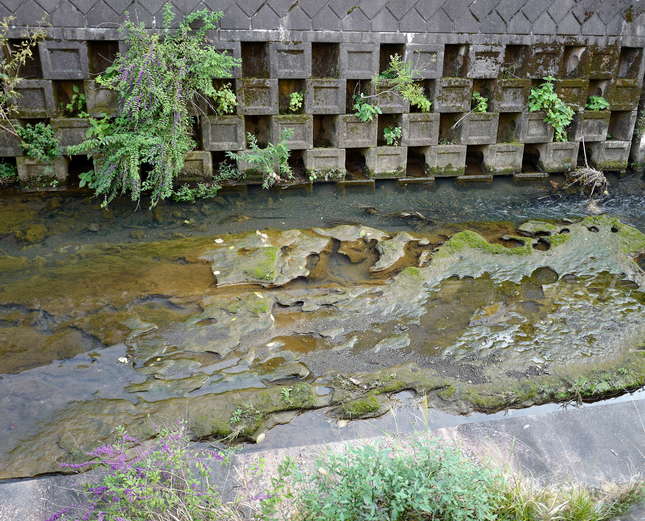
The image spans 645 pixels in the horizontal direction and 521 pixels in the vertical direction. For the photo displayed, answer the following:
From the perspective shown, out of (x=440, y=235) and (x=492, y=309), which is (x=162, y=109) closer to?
(x=440, y=235)

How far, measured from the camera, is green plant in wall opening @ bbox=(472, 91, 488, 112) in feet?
25.9

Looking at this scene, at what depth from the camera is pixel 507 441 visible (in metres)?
3.36

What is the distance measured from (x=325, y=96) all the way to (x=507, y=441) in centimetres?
528

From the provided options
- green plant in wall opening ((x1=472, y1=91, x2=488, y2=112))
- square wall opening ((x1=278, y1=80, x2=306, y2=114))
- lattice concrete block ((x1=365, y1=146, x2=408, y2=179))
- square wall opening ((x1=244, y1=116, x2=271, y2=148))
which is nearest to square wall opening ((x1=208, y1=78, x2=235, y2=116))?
square wall opening ((x1=244, y1=116, x2=271, y2=148))

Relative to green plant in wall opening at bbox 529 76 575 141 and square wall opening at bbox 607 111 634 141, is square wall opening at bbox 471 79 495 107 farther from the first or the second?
square wall opening at bbox 607 111 634 141

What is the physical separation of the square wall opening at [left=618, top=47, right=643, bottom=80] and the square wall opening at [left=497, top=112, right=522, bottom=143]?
166cm

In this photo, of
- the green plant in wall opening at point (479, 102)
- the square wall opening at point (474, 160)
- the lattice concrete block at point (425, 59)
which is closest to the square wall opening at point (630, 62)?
the green plant in wall opening at point (479, 102)

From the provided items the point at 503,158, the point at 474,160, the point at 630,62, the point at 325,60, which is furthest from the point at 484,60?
the point at 630,62

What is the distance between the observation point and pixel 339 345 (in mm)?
4508

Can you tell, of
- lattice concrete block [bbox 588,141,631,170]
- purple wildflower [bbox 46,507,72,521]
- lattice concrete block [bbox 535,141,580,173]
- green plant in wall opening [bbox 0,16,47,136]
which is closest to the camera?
purple wildflower [bbox 46,507,72,521]

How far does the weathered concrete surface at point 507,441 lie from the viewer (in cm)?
296

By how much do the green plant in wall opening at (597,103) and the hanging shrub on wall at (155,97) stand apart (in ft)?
16.3

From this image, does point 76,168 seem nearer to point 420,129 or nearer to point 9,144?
point 9,144

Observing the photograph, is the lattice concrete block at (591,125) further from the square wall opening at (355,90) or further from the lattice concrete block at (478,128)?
the square wall opening at (355,90)
